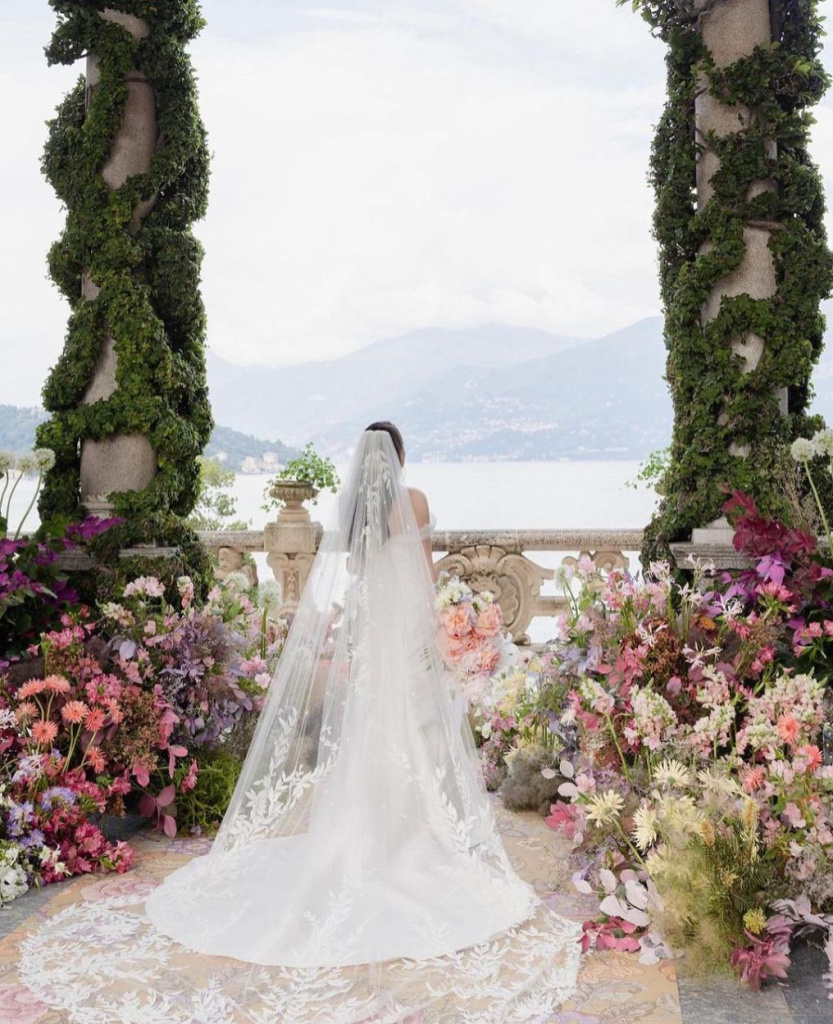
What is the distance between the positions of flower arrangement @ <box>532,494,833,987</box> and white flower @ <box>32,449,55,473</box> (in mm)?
2664

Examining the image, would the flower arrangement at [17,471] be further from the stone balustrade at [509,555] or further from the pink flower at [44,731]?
the stone balustrade at [509,555]

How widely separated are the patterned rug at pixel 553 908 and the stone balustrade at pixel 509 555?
214 centimetres

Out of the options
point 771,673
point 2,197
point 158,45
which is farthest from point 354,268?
point 771,673

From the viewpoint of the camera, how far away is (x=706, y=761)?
3578 mm

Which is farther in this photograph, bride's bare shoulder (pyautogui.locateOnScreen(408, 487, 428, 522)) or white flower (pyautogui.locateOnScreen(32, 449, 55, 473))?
white flower (pyautogui.locateOnScreen(32, 449, 55, 473))

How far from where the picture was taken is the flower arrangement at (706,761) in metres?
3.05

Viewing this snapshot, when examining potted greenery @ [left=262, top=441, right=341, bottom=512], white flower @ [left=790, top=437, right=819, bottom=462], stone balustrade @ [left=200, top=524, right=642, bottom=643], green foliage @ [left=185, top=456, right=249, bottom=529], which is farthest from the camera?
green foliage @ [left=185, top=456, right=249, bottom=529]

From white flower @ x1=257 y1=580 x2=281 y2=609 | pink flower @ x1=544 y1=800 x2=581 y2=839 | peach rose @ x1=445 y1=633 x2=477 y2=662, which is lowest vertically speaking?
pink flower @ x1=544 y1=800 x2=581 y2=839

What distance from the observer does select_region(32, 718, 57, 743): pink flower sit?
12.9 ft

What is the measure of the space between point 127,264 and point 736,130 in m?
3.22

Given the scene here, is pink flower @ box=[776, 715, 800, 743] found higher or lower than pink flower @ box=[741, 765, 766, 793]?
higher

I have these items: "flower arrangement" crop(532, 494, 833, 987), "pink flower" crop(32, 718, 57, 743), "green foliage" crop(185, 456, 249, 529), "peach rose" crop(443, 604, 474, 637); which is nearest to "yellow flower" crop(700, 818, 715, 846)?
"flower arrangement" crop(532, 494, 833, 987)

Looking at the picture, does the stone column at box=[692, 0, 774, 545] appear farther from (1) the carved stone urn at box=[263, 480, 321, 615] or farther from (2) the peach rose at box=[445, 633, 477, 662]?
(1) the carved stone urn at box=[263, 480, 321, 615]

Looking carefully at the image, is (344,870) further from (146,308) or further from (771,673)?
(146,308)
